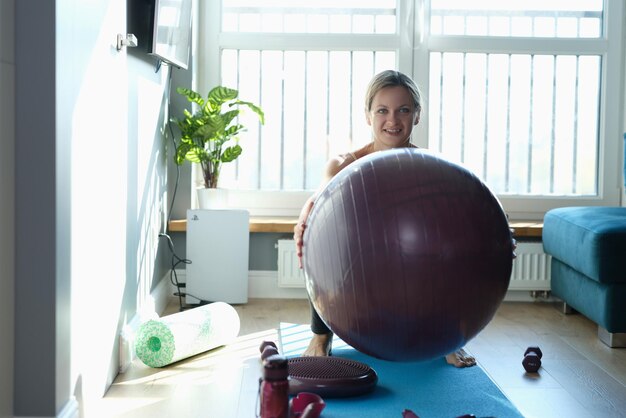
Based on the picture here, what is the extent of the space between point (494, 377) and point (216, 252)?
1.79 m

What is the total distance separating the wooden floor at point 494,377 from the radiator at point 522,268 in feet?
1.71

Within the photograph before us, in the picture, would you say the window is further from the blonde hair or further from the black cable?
the blonde hair

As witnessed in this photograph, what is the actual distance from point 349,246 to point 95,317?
1.00 metres

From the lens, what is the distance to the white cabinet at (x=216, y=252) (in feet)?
13.9

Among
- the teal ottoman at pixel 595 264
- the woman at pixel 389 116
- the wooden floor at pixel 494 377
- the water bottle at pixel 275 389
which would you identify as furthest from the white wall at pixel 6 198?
the teal ottoman at pixel 595 264

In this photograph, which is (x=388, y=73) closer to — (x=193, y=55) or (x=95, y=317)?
(x=95, y=317)

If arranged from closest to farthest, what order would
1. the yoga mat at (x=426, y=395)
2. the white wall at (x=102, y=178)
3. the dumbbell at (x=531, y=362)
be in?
1. the white wall at (x=102, y=178)
2. the yoga mat at (x=426, y=395)
3. the dumbbell at (x=531, y=362)

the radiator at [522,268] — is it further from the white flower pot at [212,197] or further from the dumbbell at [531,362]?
the dumbbell at [531,362]

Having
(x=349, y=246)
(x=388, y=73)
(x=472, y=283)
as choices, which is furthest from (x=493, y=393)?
(x=388, y=73)

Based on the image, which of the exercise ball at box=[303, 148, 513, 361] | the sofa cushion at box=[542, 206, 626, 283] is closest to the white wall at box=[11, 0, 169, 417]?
the exercise ball at box=[303, 148, 513, 361]

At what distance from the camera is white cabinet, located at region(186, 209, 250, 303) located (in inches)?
167

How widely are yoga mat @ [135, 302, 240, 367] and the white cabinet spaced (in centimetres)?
84

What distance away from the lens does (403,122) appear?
310cm

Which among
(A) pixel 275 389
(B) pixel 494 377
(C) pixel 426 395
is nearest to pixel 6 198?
(A) pixel 275 389
